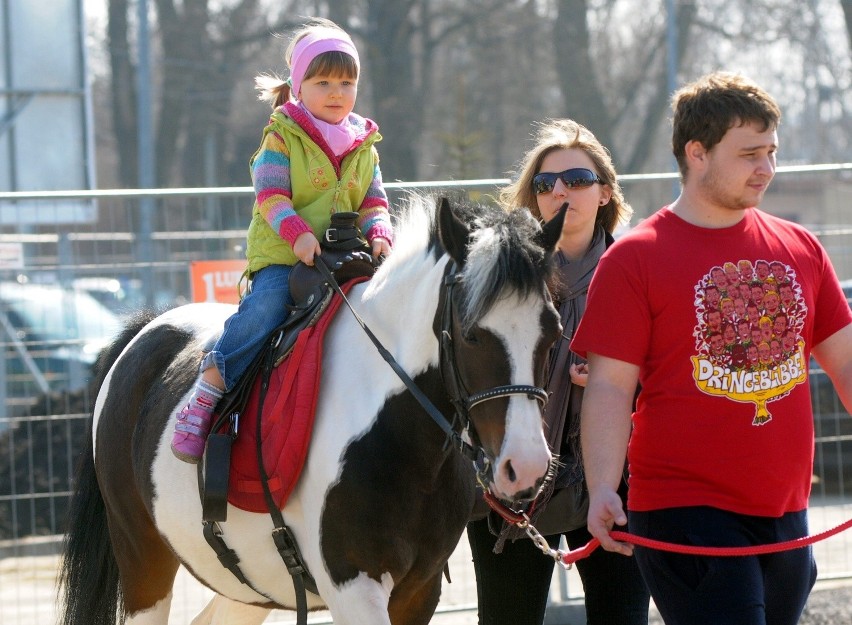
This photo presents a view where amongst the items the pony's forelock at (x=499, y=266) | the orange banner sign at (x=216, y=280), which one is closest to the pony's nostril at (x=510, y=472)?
the pony's forelock at (x=499, y=266)

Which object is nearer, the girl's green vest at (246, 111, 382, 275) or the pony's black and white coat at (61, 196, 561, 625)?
the pony's black and white coat at (61, 196, 561, 625)

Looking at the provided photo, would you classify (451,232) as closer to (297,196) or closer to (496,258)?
(496,258)

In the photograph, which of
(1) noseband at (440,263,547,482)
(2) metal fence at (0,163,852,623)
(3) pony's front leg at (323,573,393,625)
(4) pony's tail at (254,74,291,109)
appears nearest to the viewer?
(1) noseband at (440,263,547,482)

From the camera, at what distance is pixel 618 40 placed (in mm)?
30922

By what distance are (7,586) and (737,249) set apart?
5.20 metres

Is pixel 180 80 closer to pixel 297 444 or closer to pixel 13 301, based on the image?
pixel 13 301

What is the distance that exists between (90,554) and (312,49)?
2.31m

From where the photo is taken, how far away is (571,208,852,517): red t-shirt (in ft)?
9.88

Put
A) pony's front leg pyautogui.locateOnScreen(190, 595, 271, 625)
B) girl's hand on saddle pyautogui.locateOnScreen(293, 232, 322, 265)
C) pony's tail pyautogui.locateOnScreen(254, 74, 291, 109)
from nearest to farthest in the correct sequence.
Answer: girl's hand on saddle pyautogui.locateOnScreen(293, 232, 322, 265) → pony's tail pyautogui.locateOnScreen(254, 74, 291, 109) → pony's front leg pyautogui.locateOnScreen(190, 595, 271, 625)

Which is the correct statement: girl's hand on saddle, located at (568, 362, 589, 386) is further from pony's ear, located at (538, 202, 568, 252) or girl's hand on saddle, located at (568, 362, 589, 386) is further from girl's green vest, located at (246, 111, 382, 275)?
girl's green vest, located at (246, 111, 382, 275)

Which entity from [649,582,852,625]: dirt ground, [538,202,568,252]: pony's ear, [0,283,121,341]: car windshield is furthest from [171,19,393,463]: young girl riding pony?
[649,582,852,625]: dirt ground

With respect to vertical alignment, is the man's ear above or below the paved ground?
above

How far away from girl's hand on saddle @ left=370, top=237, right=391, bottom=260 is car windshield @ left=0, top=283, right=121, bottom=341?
2.77 metres

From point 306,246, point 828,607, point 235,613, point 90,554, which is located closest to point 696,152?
point 306,246
